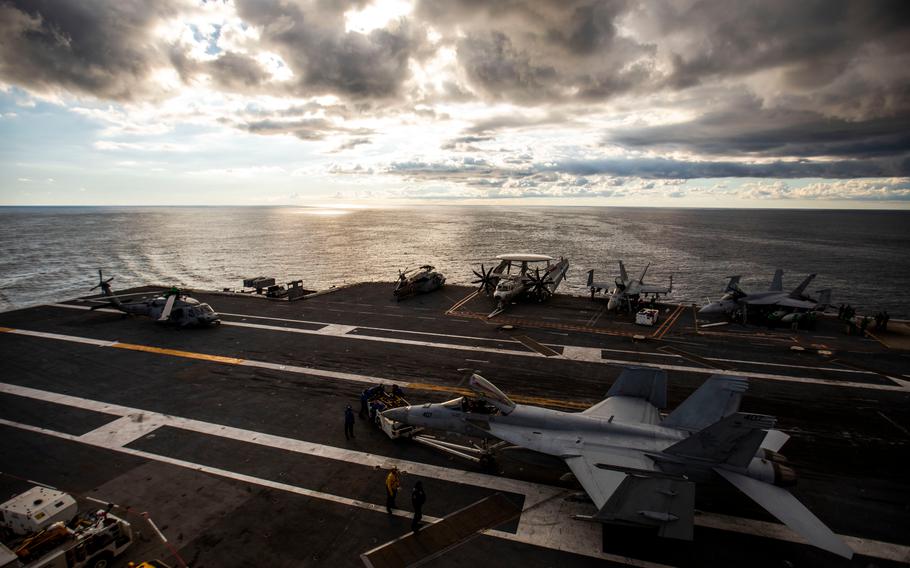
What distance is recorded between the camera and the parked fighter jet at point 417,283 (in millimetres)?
47253

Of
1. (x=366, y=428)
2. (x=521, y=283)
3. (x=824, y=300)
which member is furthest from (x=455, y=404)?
(x=824, y=300)

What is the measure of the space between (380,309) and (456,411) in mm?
27424

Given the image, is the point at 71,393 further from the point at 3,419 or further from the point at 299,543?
the point at 299,543

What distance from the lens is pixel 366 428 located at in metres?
20.4

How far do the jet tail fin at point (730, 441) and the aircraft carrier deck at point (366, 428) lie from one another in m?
2.47

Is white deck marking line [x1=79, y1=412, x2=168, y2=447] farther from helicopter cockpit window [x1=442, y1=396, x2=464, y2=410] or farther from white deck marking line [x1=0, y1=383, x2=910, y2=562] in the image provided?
helicopter cockpit window [x1=442, y1=396, x2=464, y2=410]

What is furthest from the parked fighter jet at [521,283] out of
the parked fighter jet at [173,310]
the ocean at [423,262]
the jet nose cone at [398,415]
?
the parked fighter jet at [173,310]

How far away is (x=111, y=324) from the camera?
121ft

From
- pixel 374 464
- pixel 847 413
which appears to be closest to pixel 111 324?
pixel 374 464

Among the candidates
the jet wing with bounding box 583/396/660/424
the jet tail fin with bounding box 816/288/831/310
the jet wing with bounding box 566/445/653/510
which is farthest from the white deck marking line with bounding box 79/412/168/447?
the jet tail fin with bounding box 816/288/831/310

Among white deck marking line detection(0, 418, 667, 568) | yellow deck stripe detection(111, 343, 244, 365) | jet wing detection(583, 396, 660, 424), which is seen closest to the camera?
white deck marking line detection(0, 418, 667, 568)

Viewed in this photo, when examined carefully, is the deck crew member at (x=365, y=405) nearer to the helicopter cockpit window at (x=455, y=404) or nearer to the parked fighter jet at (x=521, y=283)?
the helicopter cockpit window at (x=455, y=404)

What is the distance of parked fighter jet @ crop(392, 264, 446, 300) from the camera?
47.3 m

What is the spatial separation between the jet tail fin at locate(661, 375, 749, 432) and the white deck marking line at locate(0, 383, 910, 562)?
3123 mm
